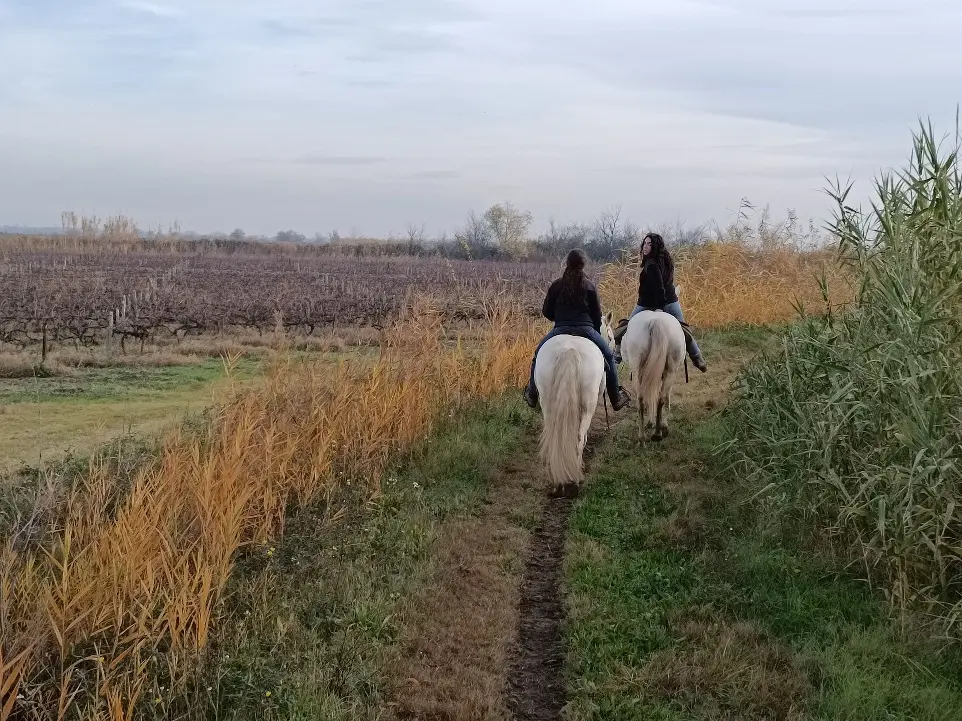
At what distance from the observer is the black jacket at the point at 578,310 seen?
249 inches

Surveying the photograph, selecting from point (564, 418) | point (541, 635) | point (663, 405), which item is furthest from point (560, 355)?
point (541, 635)

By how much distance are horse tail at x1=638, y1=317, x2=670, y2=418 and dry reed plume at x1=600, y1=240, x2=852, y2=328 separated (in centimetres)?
627

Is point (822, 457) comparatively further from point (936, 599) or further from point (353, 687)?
point (353, 687)

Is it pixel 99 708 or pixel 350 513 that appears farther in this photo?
pixel 350 513

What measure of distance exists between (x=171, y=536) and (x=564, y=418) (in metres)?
3.04

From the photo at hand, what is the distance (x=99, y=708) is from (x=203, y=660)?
0.45 meters

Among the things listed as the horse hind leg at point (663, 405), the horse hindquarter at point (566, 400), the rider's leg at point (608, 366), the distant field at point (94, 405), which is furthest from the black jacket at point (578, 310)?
the distant field at point (94, 405)

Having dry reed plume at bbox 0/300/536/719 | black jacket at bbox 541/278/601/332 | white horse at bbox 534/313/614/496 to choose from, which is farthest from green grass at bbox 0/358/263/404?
white horse at bbox 534/313/614/496

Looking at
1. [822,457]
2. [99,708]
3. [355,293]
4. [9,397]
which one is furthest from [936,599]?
[355,293]

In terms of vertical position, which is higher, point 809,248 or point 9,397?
point 809,248

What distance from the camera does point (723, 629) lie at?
151 inches

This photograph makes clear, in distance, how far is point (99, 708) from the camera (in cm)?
288

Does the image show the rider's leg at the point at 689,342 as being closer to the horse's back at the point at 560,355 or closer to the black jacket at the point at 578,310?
the black jacket at the point at 578,310

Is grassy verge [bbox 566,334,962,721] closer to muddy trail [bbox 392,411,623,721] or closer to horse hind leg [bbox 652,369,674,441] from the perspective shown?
muddy trail [bbox 392,411,623,721]
